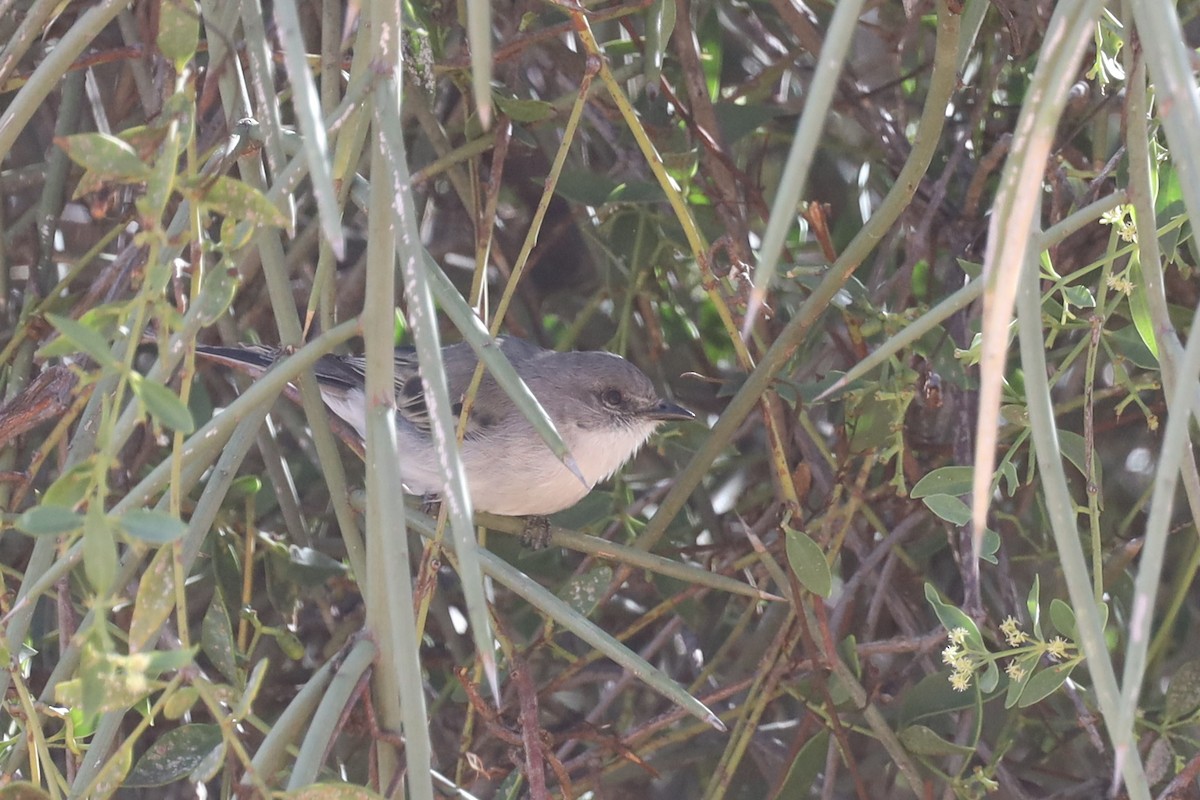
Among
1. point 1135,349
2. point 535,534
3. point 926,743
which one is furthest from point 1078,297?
point 535,534

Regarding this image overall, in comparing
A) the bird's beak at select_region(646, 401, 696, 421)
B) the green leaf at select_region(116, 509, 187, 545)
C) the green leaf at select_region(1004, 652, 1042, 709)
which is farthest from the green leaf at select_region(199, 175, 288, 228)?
the bird's beak at select_region(646, 401, 696, 421)

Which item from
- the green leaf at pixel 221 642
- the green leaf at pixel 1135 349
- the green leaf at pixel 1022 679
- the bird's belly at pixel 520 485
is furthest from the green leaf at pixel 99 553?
the bird's belly at pixel 520 485

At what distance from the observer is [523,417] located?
323 centimetres

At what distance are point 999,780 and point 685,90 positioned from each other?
6.05ft

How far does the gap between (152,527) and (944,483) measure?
1293mm

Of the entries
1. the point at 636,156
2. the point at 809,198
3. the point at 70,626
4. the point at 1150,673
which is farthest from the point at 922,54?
the point at 70,626

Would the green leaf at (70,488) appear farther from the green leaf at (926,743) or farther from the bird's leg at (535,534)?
the bird's leg at (535,534)

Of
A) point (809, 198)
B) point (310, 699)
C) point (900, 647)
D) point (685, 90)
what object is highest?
point (685, 90)

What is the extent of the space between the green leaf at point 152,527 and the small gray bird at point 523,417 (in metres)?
1.81

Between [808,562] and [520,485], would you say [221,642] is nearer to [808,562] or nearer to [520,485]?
[808,562]

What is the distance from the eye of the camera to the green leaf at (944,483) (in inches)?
82.1

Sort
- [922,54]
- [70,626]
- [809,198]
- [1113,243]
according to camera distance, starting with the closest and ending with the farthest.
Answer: [1113,243] < [70,626] < [922,54] < [809,198]

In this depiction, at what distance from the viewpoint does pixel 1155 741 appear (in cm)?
263

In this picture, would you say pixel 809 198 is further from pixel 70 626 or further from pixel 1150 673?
pixel 70 626
